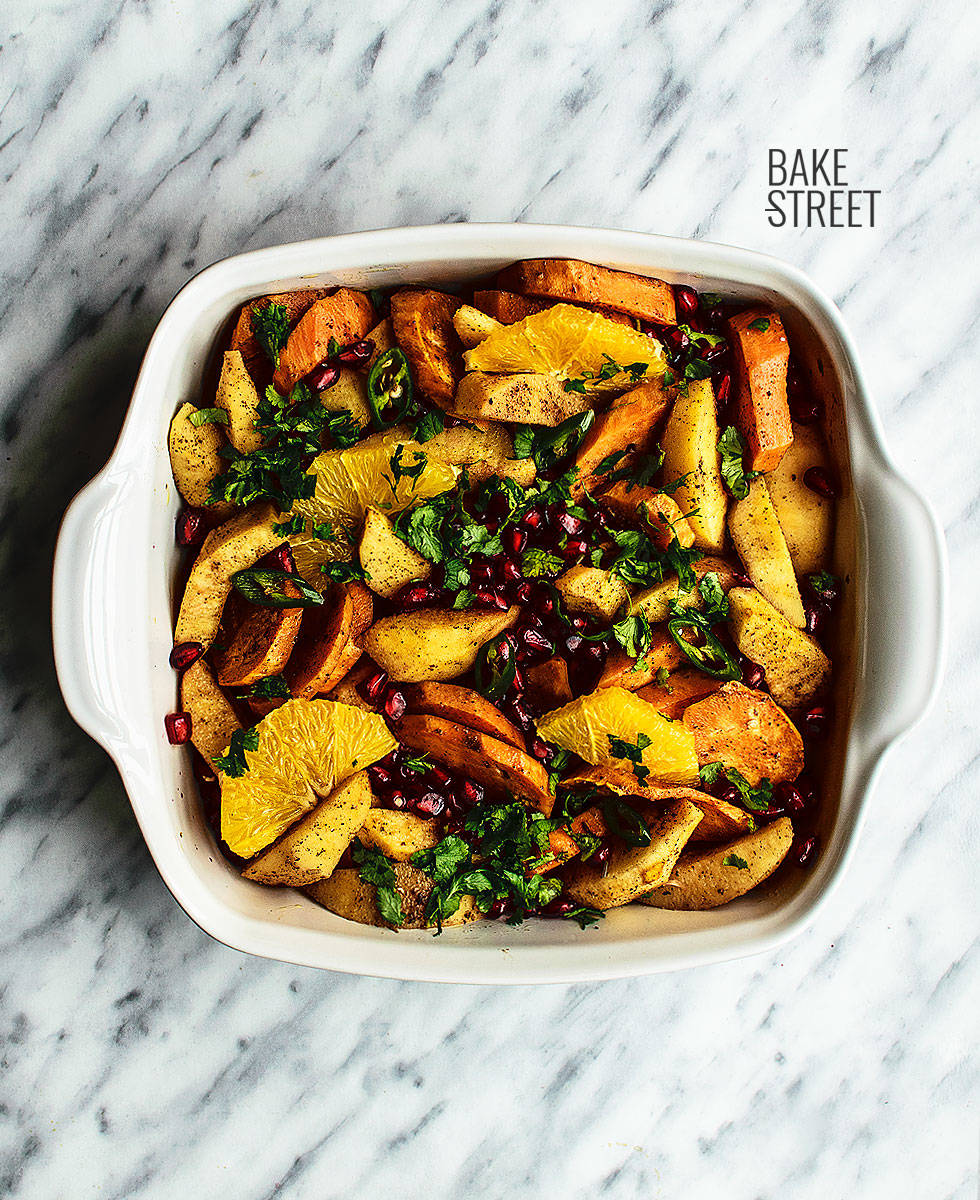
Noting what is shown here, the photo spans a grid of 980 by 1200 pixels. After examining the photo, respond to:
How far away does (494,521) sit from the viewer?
1.90 meters

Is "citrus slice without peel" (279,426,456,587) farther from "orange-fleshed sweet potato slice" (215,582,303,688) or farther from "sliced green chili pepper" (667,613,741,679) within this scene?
"sliced green chili pepper" (667,613,741,679)

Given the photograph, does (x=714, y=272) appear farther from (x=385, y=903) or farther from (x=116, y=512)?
(x=385, y=903)

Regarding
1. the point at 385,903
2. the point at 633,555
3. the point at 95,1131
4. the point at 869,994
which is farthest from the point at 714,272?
the point at 95,1131

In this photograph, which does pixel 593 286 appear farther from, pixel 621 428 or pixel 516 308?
pixel 621 428

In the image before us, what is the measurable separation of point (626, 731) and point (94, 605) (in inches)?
39.3

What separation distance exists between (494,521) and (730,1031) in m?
1.35

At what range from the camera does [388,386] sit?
1.88 meters

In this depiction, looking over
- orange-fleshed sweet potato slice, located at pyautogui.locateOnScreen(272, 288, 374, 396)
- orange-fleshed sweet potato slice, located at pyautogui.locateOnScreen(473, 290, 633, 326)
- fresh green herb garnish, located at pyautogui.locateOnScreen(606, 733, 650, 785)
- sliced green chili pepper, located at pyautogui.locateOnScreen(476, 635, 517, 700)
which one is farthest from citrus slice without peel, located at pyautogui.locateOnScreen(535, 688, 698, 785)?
orange-fleshed sweet potato slice, located at pyautogui.locateOnScreen(272, 288, 374, 396)

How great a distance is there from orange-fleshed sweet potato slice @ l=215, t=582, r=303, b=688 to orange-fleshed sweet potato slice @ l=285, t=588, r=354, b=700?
30 millimetres

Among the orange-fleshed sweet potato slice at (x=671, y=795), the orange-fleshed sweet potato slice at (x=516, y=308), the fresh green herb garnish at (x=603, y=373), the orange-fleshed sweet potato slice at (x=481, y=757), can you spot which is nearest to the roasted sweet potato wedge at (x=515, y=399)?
the fresh green herb garnish at (x=603, y=373)

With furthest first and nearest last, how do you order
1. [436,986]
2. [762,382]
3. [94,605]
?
[436,986] → [762,382] → [94,605]

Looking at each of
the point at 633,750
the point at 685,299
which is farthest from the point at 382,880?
the point at 685,299

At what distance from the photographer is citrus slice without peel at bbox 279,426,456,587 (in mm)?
1836

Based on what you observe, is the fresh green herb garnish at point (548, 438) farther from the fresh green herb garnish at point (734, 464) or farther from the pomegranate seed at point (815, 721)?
the pomegranate seed at point (815, 721)
